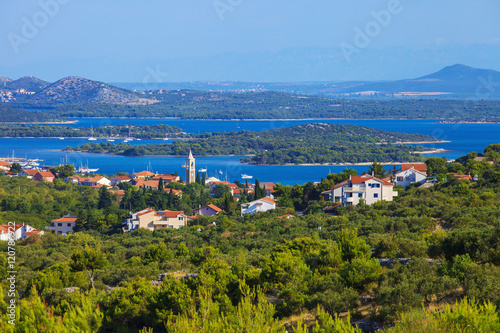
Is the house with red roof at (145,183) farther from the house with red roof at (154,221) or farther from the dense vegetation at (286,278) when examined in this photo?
the dense vegetation at (286,278)

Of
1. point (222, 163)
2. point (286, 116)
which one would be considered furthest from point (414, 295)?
point (286, 116)

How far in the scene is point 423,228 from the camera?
1659 centimetres

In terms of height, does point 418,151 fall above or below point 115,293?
below

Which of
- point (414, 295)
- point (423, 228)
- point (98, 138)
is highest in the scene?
point (414, 295)

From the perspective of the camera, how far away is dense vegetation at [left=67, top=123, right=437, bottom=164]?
79438mm

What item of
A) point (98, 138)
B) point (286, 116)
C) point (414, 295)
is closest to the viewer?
point (414, 295)

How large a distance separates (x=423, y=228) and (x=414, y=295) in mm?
8558

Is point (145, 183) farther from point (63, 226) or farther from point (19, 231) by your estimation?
point (19, 231)

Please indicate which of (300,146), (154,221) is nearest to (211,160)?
(300,146)

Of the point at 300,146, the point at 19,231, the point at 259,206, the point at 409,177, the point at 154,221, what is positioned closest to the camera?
the point at 19,231

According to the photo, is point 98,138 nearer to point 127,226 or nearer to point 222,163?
point 222,163

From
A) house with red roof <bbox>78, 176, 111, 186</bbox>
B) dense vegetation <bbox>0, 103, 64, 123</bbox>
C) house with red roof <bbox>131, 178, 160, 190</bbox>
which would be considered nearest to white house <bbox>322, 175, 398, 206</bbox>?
house with red roof <bbox>131, 178, 160, 190</bbox>

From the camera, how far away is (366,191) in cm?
2608

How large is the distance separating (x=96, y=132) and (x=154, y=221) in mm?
98533
